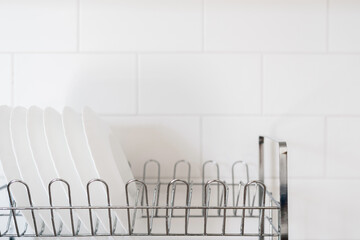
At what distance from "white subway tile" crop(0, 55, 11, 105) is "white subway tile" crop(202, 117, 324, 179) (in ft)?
1.46

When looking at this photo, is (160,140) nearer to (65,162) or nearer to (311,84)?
(65,162)

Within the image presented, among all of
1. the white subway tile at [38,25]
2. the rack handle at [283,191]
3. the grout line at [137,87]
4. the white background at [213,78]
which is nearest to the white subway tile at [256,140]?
the white background at [213,78]

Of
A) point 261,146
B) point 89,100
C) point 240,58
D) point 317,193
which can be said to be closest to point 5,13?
point 89,100

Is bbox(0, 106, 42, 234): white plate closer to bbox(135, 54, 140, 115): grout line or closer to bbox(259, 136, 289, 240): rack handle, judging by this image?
bbox(135, 54, 140, 115): grout line

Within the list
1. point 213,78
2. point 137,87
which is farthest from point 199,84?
point 137,87

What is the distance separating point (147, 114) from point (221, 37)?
0.78 ft

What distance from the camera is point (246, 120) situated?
78 cm

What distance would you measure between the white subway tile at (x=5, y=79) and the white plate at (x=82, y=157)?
0.83ft

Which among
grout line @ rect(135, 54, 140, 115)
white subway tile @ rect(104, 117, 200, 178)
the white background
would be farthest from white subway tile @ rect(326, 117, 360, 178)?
grout line @ rect(135, 54, 140, 115)

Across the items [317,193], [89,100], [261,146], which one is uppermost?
[89,100]

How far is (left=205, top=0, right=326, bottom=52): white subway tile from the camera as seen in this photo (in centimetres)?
78

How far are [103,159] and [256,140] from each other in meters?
0.35

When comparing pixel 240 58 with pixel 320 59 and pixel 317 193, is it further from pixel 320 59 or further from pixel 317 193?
pixel 317 193

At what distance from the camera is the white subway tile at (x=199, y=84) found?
779 mm
